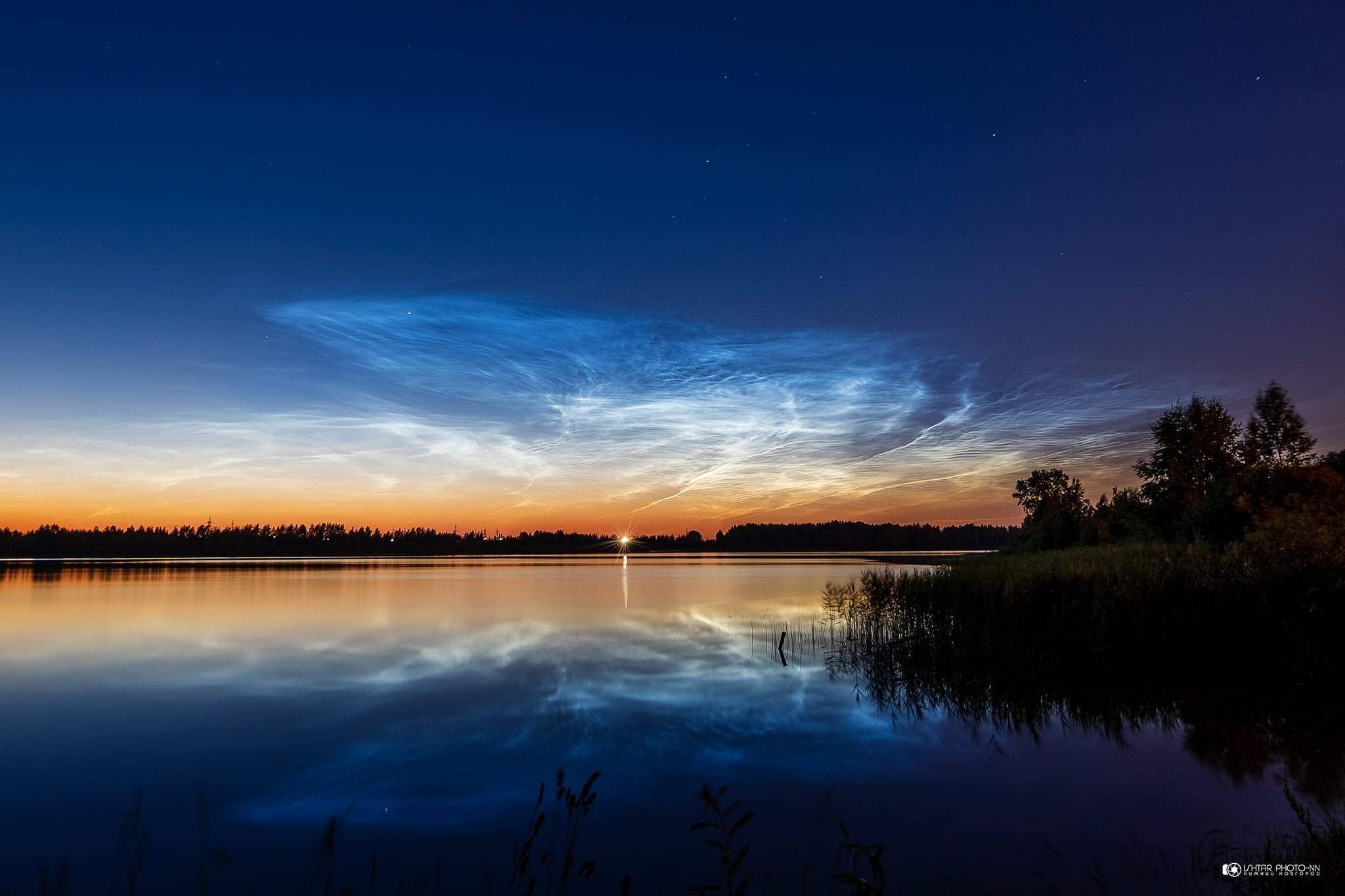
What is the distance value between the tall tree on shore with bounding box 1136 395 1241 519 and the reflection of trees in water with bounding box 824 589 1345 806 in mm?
40689

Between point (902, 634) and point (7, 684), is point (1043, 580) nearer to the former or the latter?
point (902, 634)

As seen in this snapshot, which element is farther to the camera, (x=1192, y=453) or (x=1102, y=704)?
(x=1192, y=453)

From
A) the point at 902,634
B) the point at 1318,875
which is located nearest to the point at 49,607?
the point at 902,634

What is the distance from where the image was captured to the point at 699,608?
46.0 meters

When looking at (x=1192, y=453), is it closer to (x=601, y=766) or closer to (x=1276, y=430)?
(x=1276, y=430)

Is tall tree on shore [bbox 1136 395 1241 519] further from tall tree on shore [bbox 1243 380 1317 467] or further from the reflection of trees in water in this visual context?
the reflection of trees in water

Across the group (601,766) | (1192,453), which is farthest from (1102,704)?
(1192,453)

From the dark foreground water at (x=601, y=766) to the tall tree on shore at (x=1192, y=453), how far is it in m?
42.3

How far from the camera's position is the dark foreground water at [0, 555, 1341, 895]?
977 centimetres

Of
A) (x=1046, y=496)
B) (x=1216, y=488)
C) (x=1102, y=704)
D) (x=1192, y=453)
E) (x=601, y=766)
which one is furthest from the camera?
(x=1046, y=496)

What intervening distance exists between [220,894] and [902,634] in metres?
20.6

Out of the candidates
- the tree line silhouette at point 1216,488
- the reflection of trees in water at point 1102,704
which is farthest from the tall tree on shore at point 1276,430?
the reflection of trees in water at point 1102,704

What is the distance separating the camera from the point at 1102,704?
17.1m

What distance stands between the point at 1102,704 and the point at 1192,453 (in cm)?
5018
